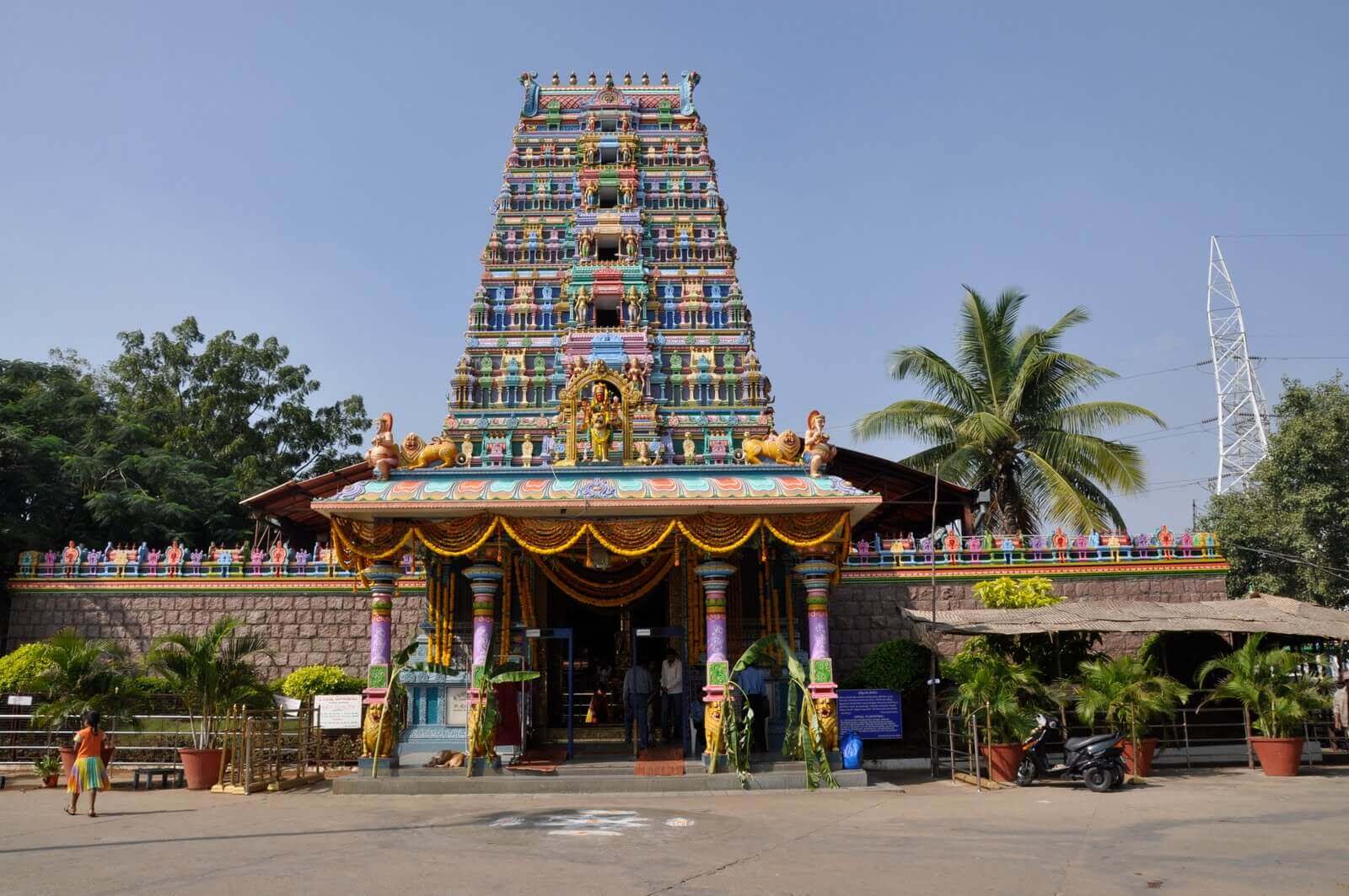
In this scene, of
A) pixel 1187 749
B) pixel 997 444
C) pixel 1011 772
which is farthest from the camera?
pixel 997 444

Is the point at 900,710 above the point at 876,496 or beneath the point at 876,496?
beneath

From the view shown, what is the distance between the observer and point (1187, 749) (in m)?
15.9

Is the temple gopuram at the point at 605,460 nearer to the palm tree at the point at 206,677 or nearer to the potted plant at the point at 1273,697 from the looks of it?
the palm tree at the point at 206,677

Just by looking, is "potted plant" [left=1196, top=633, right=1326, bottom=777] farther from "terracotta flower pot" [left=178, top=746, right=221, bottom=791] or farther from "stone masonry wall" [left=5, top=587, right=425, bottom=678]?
"terracotta flower pot" [left=178, top=746, right=221, bottom=791]

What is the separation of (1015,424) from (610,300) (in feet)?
34.6

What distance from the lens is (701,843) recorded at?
9469mm

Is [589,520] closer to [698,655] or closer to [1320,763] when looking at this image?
[698,655]

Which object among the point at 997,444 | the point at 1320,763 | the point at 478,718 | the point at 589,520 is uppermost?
the point at 997,444

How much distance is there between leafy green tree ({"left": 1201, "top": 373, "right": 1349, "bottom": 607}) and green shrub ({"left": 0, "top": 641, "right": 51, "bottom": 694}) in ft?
88.2

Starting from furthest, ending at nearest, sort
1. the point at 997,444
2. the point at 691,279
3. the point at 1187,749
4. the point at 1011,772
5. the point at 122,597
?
the point at 997,444 < the point at 691,279 < the point at 122,597 < the point at 1187,749 < the point at 1011,772

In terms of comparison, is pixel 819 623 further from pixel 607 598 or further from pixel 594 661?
pixel 594 661

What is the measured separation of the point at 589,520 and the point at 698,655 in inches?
131

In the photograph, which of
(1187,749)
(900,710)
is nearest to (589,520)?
(900,710)

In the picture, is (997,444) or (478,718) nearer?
(478,718)
